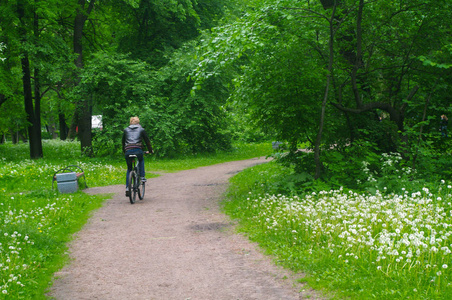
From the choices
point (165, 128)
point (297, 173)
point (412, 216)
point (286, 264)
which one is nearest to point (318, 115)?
point (297, 173)

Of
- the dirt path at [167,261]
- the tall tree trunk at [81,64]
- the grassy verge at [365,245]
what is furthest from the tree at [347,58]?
the tall tree trunk at [81,64]

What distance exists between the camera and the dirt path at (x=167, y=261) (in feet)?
15.7

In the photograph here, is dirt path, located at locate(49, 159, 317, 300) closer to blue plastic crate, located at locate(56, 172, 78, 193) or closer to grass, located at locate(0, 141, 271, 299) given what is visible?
grass, located at locate(0, 141, 271, 299)

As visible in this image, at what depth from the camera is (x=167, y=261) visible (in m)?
5.90

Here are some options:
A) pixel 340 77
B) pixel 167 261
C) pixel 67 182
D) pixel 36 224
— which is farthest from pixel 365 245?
pixel 67 182

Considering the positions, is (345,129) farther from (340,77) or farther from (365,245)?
(365,245)

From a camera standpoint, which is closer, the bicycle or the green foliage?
the bicycle

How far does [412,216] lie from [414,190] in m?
2.41

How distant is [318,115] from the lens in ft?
31.4

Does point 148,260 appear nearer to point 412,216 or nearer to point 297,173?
point 412,216

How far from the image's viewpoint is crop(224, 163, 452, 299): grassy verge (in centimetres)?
429

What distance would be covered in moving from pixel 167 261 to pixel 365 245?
8.54ft

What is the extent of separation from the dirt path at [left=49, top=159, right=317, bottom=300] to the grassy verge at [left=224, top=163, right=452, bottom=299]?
365 millimetres

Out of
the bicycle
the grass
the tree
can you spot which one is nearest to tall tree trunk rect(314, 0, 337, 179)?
the tree
